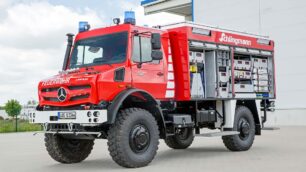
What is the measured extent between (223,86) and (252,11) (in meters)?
17.7

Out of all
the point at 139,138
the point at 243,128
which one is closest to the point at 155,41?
the point at 139,138

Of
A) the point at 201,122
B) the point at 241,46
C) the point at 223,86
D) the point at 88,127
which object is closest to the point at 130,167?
the point at 88,127

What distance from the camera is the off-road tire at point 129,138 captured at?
8.59 meters

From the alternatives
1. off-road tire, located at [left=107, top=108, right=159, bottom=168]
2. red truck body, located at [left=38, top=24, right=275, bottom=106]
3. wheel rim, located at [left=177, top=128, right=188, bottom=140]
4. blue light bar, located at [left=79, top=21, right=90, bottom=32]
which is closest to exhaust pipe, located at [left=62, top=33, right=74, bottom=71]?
red truck body, located at [left=38, top=24, right=275, bottom=106]

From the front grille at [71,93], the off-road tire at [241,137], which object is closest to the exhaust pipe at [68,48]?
the front grille at [71,93]

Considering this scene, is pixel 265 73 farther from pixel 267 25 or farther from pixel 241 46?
pixel 267 25

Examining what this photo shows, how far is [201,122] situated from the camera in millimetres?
11297

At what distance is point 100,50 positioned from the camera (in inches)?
384

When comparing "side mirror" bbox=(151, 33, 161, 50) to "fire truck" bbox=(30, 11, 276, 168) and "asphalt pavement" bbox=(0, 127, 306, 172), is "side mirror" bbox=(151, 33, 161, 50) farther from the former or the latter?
"asphalt pavement" bbox=(0, 127, 306, 172)

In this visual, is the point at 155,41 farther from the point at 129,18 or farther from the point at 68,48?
the point at 68,48

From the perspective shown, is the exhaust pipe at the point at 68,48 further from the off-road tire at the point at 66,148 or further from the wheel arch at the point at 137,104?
the wheel arch at the point at 137,104

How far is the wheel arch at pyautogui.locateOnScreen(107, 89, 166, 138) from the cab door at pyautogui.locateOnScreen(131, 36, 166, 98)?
0.75 feet

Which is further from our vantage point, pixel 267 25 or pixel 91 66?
pixel 267 25

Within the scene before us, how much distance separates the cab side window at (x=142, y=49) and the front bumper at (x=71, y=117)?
1.48 m
